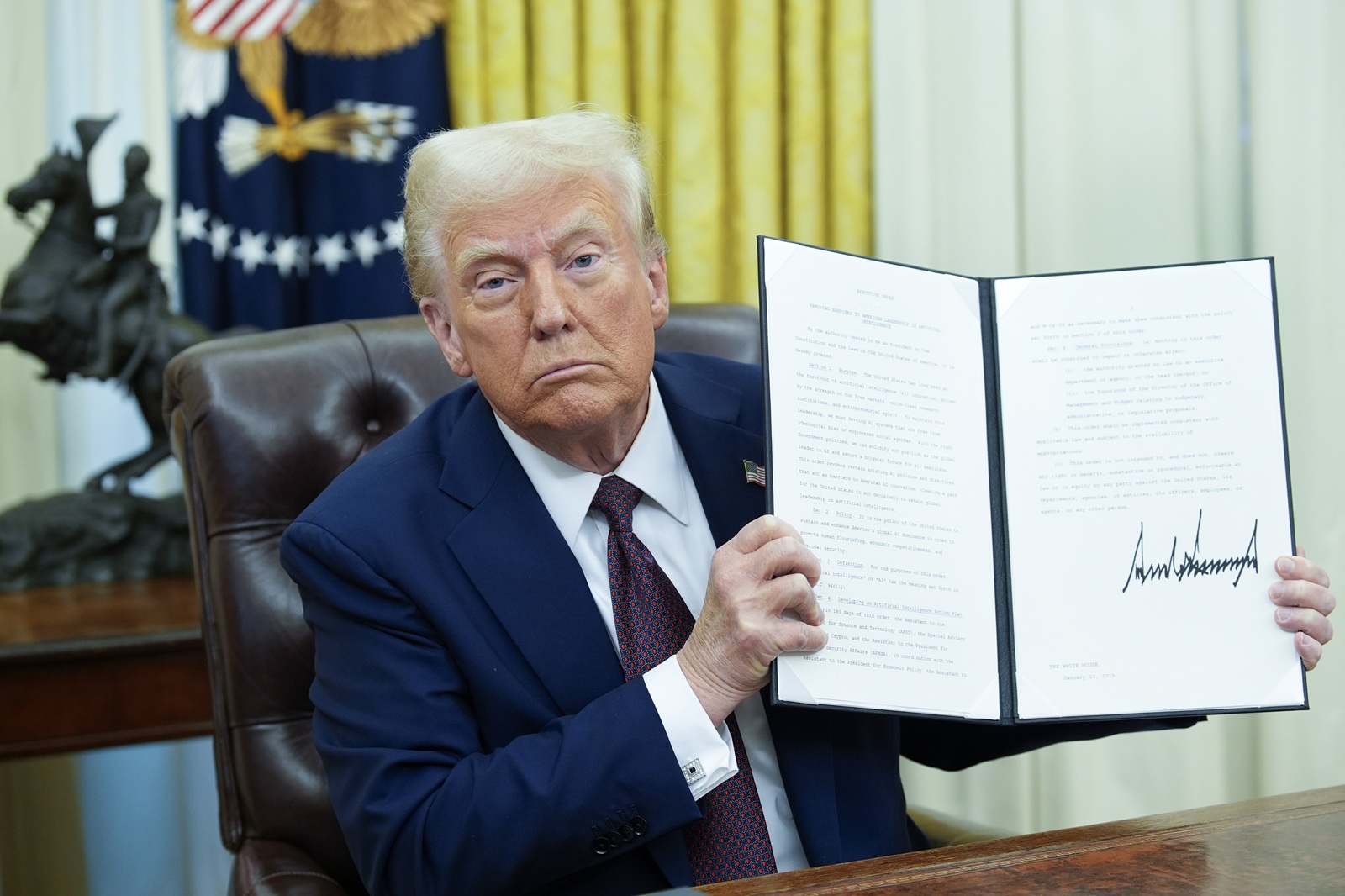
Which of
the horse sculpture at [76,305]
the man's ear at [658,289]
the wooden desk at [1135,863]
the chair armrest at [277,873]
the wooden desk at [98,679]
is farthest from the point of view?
the horse sculpture at [76,305]

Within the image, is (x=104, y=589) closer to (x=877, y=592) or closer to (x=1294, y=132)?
(x=877, y=592)

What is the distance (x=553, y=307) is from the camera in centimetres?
134

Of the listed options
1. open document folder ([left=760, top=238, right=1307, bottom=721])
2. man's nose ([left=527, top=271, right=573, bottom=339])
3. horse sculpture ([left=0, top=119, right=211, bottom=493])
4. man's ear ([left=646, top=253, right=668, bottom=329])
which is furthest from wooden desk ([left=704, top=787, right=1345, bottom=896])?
horse sculpture ([left=0, top=119, right=211, bottom=493])

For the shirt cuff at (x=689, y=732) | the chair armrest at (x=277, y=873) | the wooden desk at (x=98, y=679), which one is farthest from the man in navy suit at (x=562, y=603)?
the wooden desk at (x=98, y=679)

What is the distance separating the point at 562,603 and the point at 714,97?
1594mm

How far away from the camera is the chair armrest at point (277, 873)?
1421mm

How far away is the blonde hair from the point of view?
4.50ft

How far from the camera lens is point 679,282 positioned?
2641 mm

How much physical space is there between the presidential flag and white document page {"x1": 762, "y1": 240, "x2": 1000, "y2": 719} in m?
1.53

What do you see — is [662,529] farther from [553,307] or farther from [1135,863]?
[1135,863]

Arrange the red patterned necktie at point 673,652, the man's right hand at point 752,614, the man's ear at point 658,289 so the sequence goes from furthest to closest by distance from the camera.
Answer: the man's ear at point 658,289 < the red patterned necktie at point 673,652 < the man's right hand at point 752,614

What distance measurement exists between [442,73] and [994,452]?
1712 millimetres

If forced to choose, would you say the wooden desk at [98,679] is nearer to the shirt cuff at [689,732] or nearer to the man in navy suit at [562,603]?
the man in navy suit at [562,603]

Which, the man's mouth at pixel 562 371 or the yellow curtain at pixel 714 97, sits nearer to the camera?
the man's mouth at pixel 562 371
